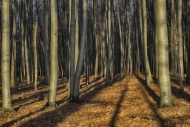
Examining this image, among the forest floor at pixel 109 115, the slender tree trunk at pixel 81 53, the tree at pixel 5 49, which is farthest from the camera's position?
the slender tree trunk at pixel 81 53

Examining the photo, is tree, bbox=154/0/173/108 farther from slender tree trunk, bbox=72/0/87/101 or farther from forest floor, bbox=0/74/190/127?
slender tree trunk, bbox=72/0/87/101

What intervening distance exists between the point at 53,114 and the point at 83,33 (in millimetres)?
4808

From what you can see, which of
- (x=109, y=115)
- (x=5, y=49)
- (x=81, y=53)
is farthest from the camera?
(x=81, y=53)

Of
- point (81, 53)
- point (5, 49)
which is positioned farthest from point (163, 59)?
point (5, 49)

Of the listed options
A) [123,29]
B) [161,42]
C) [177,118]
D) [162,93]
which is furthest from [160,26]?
[123,29]

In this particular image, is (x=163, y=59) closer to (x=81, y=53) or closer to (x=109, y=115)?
(x=109, y=115)

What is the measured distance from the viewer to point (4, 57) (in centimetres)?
1076

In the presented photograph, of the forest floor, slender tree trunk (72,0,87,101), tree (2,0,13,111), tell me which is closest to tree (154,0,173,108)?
the forest floor

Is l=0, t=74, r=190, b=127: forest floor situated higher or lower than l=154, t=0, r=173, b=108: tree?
lower

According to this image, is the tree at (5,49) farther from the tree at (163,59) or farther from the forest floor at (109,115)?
the tree at (163,59)

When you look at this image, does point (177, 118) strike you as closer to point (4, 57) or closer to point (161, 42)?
point (161, 42)

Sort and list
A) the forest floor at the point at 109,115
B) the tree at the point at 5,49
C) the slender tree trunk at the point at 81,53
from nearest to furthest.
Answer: the forest floor at the point at 109,115 < the tree at the point at 5,49 < the slender tree trunk at the point at 81,53

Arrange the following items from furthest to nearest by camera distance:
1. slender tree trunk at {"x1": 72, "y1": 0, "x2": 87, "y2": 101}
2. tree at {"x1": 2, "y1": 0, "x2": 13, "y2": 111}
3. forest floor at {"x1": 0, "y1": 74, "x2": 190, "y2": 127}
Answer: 1. slender tree trunk at {"x1": 72, "y1": 0, "x2": 87, "y2": 101}
2. tree at {"x1": 2, "y1": 0, "x2": 13, "y2": 111}
3. forest floor at {"x1": 0, "y1": 74, "x2": 190, "y2": 127}

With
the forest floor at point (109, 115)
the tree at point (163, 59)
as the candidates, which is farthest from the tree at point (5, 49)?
the tree at point (163, 59)
